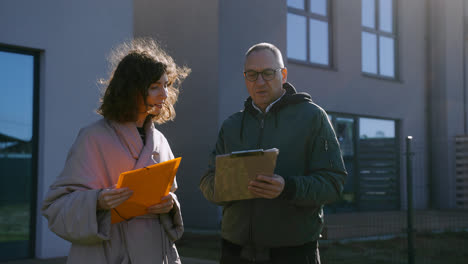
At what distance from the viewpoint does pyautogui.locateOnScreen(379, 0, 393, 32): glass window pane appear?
15258 millimetres

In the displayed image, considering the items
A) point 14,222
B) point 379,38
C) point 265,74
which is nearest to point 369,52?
point 379,38

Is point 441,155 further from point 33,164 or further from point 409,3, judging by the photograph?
point 33,164

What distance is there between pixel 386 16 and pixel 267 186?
46.9ft

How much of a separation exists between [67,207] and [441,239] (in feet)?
27.2

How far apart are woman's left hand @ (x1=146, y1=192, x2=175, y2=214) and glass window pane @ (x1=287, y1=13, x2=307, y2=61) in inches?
417

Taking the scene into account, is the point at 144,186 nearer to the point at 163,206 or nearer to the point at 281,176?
the point at 163,206

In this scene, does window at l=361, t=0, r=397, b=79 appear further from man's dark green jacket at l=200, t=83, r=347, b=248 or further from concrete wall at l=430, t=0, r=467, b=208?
man's dark green jacket at l=200, t=83, r=347, b=248

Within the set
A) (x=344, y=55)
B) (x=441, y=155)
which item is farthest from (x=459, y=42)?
(x=344, y=55)

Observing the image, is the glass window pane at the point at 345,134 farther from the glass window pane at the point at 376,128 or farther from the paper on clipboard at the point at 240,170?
the paper on clipboard at the point at 240,170

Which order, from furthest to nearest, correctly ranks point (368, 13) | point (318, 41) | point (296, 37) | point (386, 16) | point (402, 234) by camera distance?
point (386, 16) → point (368, 13) → point (318, 41) → point (296, 37) → point (402, 234)

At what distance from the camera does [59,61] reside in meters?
6.81

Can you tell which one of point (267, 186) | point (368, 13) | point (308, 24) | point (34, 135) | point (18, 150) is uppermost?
point (368, 13)

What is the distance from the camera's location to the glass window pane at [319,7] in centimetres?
1357

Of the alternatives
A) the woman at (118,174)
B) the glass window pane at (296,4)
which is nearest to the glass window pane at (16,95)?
the woman at (118,174)
